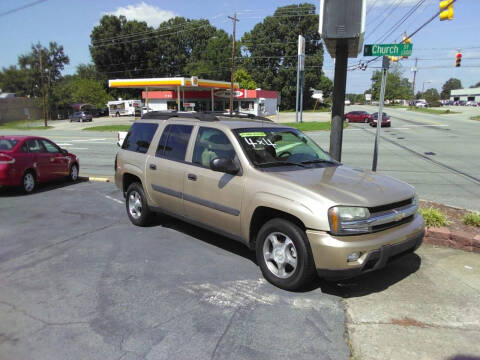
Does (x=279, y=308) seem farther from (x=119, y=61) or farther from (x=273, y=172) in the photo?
(x=119, y=61)

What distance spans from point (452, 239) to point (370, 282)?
1.71 metres

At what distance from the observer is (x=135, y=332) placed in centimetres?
317

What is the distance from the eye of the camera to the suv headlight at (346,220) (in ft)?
11.4

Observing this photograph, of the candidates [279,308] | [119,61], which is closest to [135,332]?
[279,308]

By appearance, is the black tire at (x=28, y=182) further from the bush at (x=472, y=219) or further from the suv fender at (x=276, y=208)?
the bush at (x=472, y=219)

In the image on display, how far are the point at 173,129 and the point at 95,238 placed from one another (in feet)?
6.63

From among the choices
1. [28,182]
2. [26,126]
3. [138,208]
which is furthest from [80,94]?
[138,208]

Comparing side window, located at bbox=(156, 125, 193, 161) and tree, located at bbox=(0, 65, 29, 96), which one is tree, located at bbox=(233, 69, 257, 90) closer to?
tree, located at bbox=(0, 65, 29, 96)

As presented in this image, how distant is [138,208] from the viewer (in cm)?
613

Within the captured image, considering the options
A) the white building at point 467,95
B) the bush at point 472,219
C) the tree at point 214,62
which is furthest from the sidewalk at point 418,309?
the white building at point 467,95

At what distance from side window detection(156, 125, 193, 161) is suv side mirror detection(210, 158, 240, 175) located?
105cm

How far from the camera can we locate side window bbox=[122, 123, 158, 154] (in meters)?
5.90

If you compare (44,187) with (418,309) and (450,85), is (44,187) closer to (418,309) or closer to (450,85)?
(418,309)

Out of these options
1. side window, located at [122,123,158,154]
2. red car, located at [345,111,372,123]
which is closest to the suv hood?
side window, located at [122,123,158,154]
